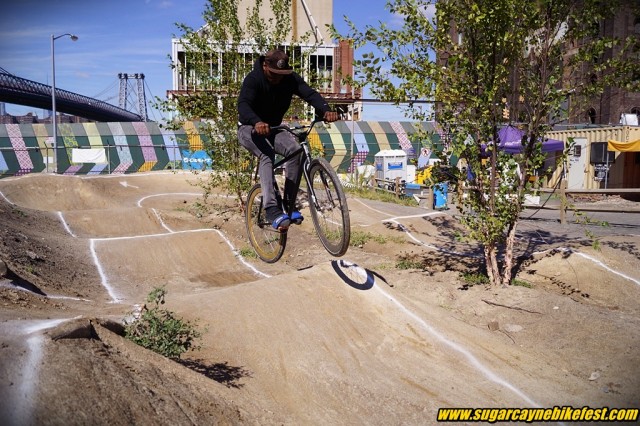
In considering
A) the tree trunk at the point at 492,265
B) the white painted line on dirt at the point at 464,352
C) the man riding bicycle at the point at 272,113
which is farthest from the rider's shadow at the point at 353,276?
the tree trunk at the point at 492,265

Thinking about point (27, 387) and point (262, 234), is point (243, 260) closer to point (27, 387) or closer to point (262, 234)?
point (262, 234)

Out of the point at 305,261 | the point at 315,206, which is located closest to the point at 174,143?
the point at 305,261

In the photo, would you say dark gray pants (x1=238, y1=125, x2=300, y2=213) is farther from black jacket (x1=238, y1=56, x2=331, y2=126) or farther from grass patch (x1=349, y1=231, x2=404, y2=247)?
grass patch (x1=349, y1=231, x2=404, y2=247)

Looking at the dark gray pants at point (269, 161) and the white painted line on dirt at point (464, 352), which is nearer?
the white painted line on dirt at point (464, 352)

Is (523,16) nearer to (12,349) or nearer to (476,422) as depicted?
(476,422)

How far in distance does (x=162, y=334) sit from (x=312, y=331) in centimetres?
183

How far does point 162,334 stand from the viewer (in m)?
5.64

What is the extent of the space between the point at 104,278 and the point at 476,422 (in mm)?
7439

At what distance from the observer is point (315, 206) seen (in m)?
6.59

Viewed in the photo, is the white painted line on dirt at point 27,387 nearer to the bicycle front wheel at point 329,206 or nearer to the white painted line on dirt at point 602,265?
the bicycle front wheel at point 329,206

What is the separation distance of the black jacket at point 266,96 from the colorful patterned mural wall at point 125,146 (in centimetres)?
1906

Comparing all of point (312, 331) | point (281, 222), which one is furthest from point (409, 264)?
point (281, 222)

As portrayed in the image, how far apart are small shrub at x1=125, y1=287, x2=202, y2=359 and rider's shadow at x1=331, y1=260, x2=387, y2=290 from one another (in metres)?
2.72

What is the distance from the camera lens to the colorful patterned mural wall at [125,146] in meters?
26.6
